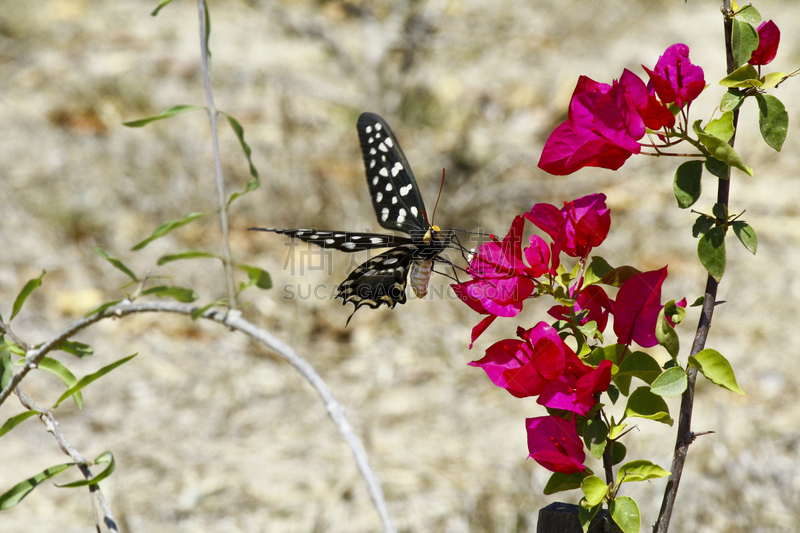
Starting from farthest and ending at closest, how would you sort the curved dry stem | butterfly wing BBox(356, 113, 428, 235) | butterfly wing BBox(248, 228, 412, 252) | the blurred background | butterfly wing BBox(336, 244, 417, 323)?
1. the blurred background
2. butterfly wing BBox(336, 244, 417, 323)
3. butterfly wing BBox(356, 113, 428, 235)
4. butterfly wing BBox(248, 228, 412, 252)
5. the curved dry stem

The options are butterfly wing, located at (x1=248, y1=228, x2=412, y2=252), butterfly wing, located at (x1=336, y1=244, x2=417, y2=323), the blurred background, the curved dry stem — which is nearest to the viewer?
the curved dry stem

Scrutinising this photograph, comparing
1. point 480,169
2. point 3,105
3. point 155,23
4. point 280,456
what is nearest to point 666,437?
point 280,456

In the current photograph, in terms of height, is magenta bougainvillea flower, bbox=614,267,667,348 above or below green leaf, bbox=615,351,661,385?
above

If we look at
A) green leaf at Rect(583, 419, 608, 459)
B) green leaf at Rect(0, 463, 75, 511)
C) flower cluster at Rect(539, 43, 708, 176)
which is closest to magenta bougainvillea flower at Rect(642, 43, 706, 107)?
flower cluster at Rect(539, 43, 708, 176)

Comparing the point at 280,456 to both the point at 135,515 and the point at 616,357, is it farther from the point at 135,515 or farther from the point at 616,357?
the point at 616,357

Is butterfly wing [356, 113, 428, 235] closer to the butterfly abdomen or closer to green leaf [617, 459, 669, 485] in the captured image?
the butterfly abdomen

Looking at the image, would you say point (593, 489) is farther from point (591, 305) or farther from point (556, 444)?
point (591, 305)

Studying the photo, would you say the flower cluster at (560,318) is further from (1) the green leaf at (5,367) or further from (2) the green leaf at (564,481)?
(1) the green leaf at (5,367)

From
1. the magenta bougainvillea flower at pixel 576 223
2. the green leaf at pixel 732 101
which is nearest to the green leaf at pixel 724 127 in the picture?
the green leaf at pixel 732 101
